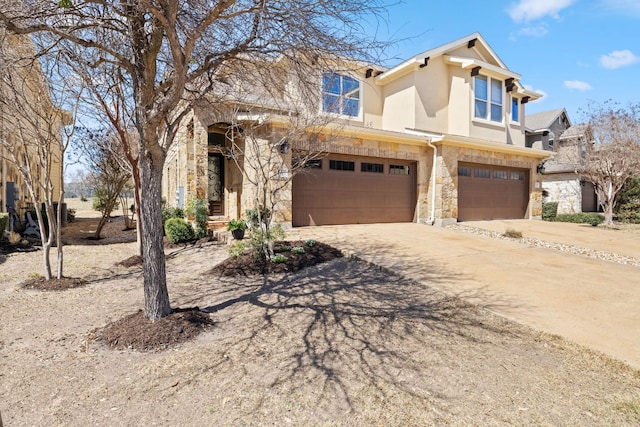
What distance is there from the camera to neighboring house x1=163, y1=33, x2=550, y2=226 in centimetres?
1112

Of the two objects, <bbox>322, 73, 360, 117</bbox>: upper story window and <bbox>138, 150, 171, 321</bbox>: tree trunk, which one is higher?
<bbox>322, 73, 360, 117</bbox>: upper story window

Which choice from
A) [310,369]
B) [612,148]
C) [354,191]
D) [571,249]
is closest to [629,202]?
[612,148]

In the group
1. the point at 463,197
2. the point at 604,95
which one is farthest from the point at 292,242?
the point at 604,95

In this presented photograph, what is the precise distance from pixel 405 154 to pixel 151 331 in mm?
11053

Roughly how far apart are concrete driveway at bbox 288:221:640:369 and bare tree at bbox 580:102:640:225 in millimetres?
6014

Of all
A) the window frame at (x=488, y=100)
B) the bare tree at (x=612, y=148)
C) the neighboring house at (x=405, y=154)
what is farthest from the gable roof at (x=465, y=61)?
the bare tree at (x=612, y=148)

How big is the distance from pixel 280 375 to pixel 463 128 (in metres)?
14.2

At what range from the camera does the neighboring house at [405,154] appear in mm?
11117

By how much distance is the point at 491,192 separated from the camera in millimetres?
15398

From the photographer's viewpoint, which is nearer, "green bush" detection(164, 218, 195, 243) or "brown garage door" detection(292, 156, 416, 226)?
"green bush" detection(164, 218, 195, 243)

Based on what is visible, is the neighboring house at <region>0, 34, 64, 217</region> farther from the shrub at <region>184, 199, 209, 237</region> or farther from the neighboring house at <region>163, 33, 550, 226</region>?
the shrub at <region>184, 199, 209, 237</region>

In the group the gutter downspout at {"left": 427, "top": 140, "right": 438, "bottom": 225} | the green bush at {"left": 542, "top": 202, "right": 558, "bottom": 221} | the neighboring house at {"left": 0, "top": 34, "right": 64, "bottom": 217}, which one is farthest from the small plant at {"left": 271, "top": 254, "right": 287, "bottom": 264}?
the green bush at {"left": 542, "top": 202, "right": 558, "bottom": 221}

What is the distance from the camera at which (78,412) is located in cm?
269

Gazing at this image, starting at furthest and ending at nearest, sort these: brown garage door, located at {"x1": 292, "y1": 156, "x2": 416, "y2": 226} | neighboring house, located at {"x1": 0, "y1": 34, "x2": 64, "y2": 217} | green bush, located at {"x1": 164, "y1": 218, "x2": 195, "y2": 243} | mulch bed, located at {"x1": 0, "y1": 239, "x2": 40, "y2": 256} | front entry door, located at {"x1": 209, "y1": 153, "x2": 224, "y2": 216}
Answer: front entry door, located at {"x1": 209, "y1": 153, "x2": 224, "y2": 216}
brown garage door, located at {"x1": 292, "y1": 156, "x2": 416, "y2": 226}
green bush, located at {"x1": 164, "y1": 218, "x2": 195, "y2": 243}
mulch bed, located at {"x1": 0, "y1": 239, "x2": 40, "y2": 256}
neighboring house, located at {"x1": 0, "y1": 34, "x2": 64, "y2": 217}
